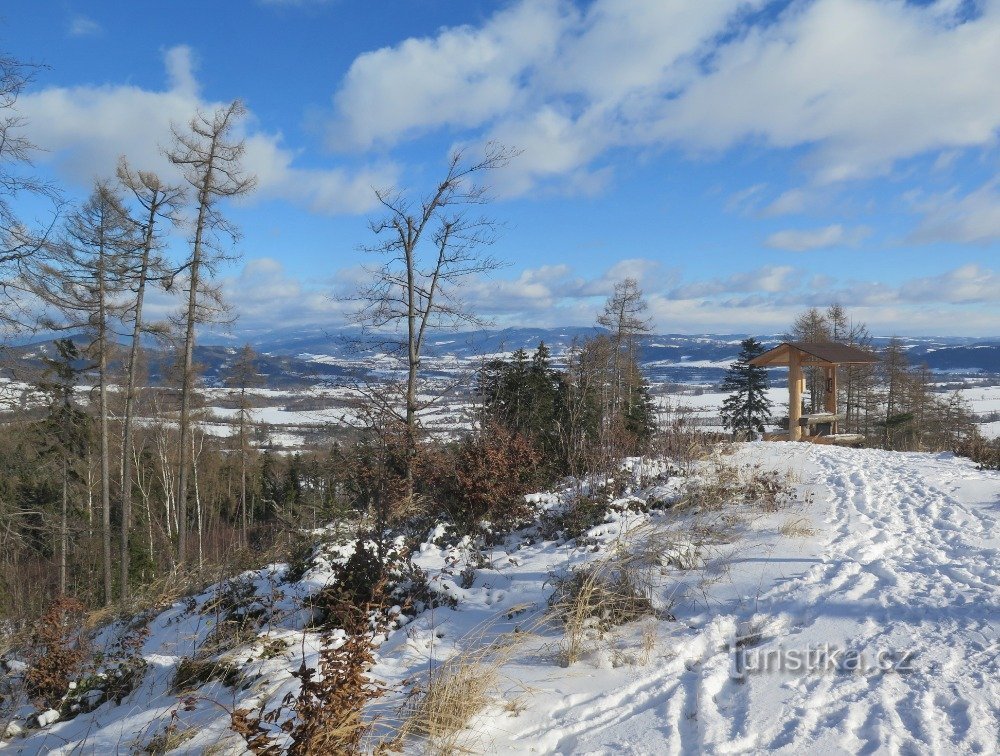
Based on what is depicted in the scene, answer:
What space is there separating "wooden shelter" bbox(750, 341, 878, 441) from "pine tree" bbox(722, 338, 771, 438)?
9.95 metres

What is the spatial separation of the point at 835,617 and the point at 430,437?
5.38 m

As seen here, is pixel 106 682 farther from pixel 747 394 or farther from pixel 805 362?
pixel 747 394

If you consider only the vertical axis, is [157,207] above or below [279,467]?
above

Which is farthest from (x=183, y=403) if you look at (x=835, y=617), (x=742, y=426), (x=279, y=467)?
(x=279, y=467)

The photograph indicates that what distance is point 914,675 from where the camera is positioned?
336 centimetres

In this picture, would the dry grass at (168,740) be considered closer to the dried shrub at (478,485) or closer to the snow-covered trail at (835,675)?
the snow-covered trail at (835,675)

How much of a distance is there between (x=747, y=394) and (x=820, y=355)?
12.9 meters

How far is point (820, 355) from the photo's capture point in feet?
50.5

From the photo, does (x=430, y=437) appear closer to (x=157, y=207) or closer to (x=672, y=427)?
(x=672, y=427)

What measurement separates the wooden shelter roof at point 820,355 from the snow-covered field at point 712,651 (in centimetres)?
950

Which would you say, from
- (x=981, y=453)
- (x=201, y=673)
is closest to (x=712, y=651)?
(x=201, y=673)

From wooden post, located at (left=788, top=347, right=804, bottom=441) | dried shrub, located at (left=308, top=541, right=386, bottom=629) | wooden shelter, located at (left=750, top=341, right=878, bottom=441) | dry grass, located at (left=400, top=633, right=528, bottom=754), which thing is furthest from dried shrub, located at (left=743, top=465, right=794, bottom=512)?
wooden post, located at (left=788, top=347, right=804, bottom=441)

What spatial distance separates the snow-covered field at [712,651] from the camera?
2.98 m

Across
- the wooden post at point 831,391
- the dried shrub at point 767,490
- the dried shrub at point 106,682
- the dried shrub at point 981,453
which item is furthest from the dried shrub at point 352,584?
the wooden post at point 831,391
